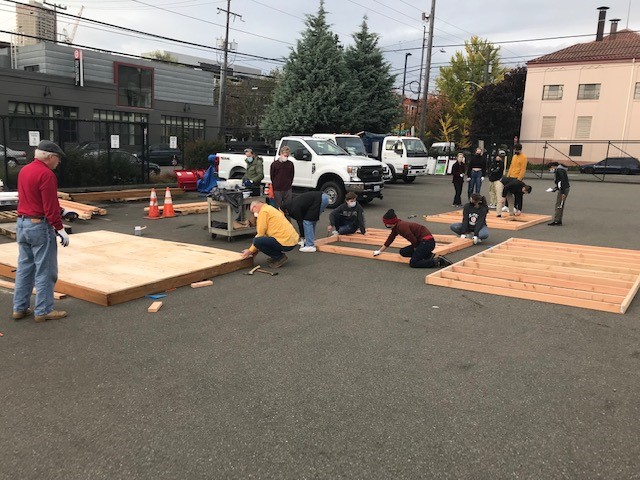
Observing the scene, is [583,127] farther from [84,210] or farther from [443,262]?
[84,210]

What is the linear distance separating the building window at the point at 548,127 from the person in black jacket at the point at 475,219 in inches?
1623

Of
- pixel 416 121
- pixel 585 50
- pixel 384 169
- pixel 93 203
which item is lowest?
pixel 93 203

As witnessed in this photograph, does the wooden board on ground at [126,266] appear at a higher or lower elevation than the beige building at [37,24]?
lower

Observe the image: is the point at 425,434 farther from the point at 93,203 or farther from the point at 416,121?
the point at 416,121

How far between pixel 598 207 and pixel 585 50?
3576cm

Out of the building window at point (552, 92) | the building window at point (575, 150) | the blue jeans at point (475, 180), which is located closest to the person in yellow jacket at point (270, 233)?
the blue jeans at point (475, 180)

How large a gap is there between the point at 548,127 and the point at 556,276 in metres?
44.7

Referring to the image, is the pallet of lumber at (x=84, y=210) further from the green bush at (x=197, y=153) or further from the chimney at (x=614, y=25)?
the chimney at (x=614, y=25)

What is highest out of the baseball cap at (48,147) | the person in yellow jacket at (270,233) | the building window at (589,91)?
the building window at (589,91)

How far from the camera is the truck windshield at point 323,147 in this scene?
16.8 metres

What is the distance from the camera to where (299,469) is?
311 cm

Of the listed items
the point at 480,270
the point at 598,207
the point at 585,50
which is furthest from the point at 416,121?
the point at 480,270

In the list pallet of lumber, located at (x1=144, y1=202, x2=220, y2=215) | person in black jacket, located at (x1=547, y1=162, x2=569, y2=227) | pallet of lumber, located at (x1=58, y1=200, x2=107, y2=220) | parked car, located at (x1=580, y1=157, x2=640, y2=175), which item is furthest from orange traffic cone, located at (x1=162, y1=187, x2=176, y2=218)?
parked car, located at (x1=580, y1=157, x2=640, y2=175)

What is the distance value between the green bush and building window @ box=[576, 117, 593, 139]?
35.5 meters
